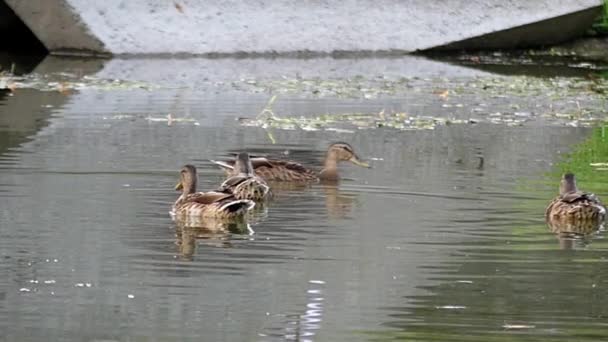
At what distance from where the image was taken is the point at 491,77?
26.4 m

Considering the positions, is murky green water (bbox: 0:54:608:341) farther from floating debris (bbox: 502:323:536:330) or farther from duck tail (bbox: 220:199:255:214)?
duck tail (bbox: 220:199:255:214)

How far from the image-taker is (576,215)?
12453 millimetres

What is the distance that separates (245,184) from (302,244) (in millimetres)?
2331

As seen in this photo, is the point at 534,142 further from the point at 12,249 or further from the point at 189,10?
the point at 189,10

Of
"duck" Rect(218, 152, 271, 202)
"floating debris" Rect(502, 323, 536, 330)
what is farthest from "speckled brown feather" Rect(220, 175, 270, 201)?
"floating debris" Rect(502, 323, 536, 330)

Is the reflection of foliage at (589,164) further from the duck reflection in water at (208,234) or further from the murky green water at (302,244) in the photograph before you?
the duck reflection in water at (208,234)

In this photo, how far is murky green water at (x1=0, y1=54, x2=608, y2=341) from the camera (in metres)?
8.82

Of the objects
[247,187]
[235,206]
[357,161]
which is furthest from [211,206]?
[357,161]

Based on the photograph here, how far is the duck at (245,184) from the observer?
13469 mm

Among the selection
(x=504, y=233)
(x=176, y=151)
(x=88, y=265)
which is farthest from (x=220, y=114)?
(x=88, y=265)

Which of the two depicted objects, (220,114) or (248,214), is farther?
(220,114)

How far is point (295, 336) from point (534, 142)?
9912 millimetres

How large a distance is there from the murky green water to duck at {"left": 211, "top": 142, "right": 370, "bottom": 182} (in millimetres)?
197

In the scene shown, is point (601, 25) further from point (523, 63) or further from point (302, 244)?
point (302, 244)
